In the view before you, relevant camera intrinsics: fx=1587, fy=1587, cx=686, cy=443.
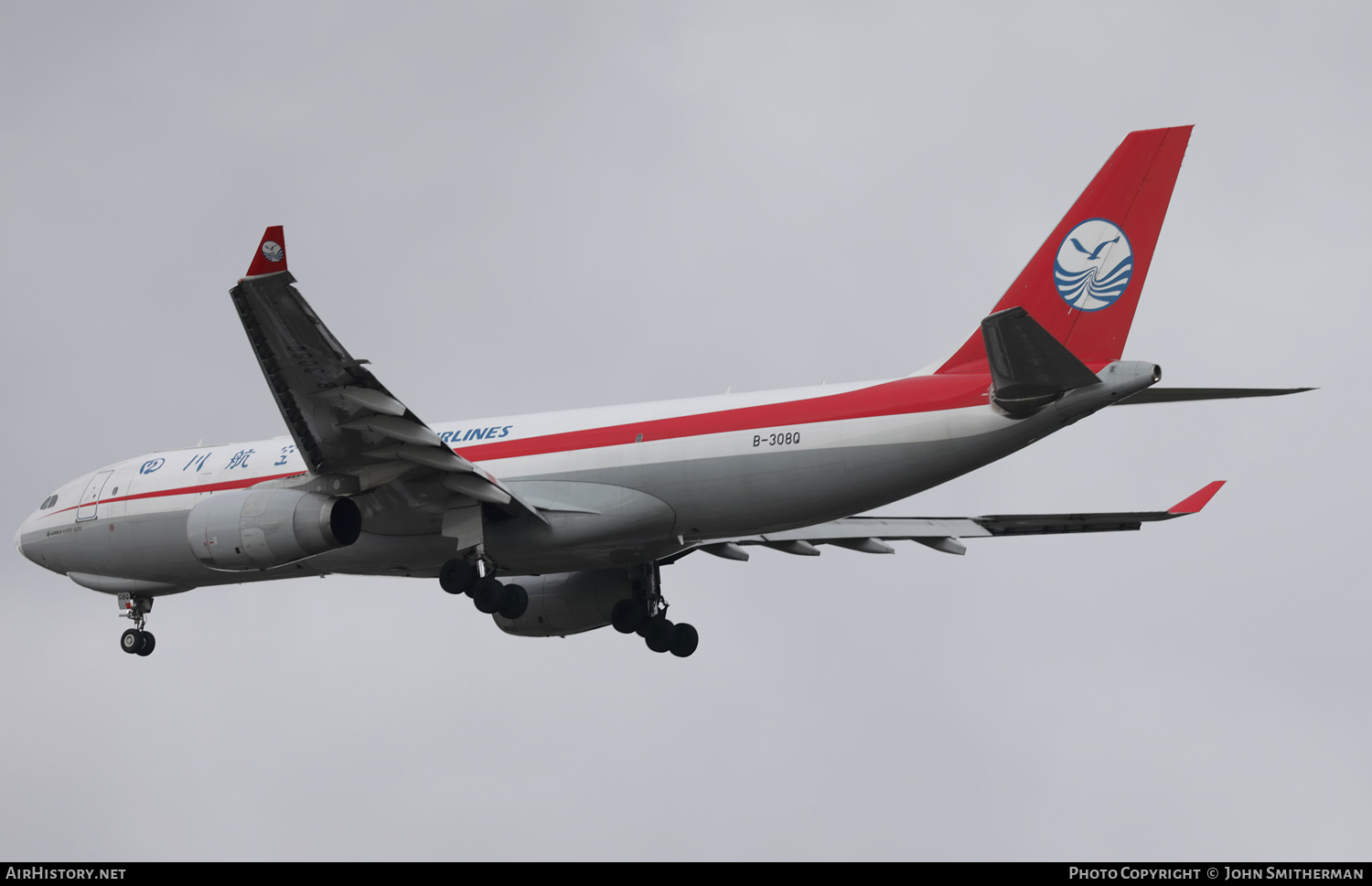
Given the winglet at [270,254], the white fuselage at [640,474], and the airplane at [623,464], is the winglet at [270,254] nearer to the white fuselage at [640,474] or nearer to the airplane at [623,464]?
the airplane at [623,464]

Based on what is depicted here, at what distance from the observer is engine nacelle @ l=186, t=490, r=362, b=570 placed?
78.5 feet

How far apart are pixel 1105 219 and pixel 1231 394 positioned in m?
3.08

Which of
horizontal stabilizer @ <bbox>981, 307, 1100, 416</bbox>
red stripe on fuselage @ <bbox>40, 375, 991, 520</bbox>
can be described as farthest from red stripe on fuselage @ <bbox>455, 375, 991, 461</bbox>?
horizontal stabilizer @ <bbox>981, 307, 1100, 416</bbox>

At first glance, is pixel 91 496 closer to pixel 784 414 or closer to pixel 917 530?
pixel 784 414

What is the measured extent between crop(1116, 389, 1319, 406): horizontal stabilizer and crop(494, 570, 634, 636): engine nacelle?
1099cm

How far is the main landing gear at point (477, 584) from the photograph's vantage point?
81.3 feet

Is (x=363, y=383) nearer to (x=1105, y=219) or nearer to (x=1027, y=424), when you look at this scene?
(x=1027, y=424)

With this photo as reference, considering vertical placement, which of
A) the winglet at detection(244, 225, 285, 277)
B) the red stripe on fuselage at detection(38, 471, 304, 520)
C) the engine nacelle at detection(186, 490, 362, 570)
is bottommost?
the engine nacelle at detection(186, 490, 362, 570)

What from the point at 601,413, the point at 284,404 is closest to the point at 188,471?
the point at 284,404

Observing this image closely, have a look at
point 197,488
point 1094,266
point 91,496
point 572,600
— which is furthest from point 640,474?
point 91,496

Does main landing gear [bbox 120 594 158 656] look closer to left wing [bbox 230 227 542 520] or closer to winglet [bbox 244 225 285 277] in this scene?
left wing [bbox 230 227 542 520]

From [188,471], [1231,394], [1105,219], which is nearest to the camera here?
[1231,394]

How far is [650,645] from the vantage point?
95.5ft

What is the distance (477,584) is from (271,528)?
326 cm
